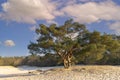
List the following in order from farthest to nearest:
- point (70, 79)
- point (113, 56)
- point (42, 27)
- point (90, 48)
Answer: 1. point (113, 56)
2. point (42, 27)
3. point (90, 48)
4. point (70, 79)

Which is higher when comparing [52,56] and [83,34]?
[83,34]

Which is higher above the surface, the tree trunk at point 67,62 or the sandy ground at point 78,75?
the tree trunk at point 67,62

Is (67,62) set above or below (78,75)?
above

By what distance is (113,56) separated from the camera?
35562 millimetres

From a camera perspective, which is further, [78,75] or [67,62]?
[67,62]

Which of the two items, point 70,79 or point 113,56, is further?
point 113,56

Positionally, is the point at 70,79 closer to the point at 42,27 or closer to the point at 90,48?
the point at 90,48

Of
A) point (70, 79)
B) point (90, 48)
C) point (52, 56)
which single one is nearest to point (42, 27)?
point (52, 56)

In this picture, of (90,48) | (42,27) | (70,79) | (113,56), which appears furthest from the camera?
(113,56)

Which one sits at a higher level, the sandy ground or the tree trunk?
the tree trunk

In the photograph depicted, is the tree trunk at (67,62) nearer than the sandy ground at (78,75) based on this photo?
No

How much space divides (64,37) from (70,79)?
6507 mm

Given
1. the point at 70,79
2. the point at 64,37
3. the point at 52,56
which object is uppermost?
the point at 64,37

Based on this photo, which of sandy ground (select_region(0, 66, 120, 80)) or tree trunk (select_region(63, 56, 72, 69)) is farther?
tree trunk (select_region(63, 56, 72, 69))
